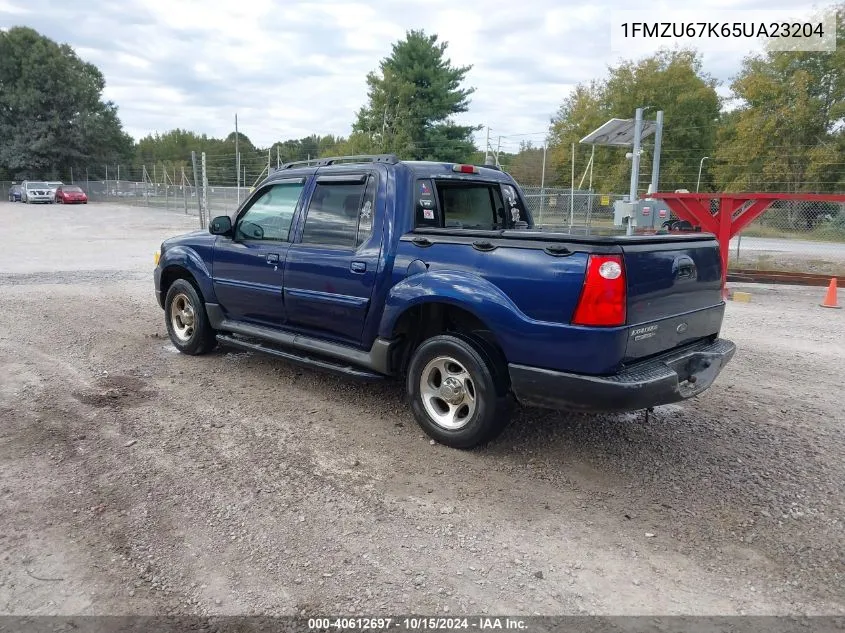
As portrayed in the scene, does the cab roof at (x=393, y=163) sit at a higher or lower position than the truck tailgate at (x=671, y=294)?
higher

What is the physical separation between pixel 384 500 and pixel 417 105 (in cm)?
3477

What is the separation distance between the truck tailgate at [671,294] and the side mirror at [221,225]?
11.8ft

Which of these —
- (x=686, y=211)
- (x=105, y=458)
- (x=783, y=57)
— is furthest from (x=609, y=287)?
(x=783, y=57)

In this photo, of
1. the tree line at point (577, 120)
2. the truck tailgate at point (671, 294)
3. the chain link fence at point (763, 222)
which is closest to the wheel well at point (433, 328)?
the truck tailgate at point (671, 294)

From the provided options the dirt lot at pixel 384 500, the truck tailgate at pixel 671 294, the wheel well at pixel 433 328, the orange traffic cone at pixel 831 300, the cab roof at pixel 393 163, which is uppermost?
the cab roof at pixel 393 163

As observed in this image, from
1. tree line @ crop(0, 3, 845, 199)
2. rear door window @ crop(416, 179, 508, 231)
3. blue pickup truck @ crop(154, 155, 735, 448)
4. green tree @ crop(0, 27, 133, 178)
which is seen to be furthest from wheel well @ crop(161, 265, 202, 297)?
green tree @ crop(0, 27, 133, 178)

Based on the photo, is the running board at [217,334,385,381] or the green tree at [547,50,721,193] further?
the green tree at [547,50,721,193]

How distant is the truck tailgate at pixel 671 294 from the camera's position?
141 inches

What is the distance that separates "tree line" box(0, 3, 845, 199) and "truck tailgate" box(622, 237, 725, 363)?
2384cm

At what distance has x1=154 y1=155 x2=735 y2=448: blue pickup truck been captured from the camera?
355cm

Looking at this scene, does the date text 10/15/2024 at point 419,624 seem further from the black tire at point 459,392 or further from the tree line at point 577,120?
the tree line at point 577,120

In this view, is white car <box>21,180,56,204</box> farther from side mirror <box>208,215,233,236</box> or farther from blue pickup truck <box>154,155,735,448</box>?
side mirror <box>208,215,233,236</box>

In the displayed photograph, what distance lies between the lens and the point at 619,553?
310 centimetres

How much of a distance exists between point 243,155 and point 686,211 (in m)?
33.3
